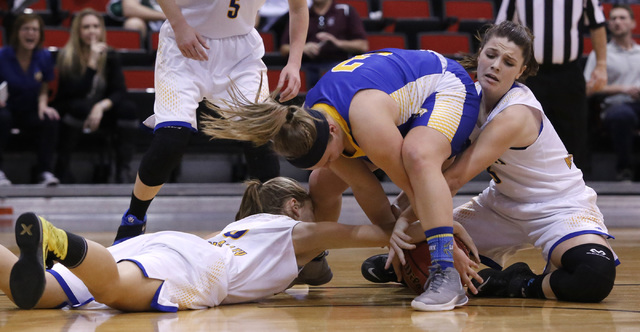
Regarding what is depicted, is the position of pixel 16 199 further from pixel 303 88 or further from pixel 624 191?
pixel 624 191

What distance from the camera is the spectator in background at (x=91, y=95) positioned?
601 centimetres

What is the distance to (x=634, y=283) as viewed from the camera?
3.03 m

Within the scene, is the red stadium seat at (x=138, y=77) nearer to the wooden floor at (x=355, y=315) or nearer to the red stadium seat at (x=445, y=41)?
the red stadium seat at (x=445, y=41)

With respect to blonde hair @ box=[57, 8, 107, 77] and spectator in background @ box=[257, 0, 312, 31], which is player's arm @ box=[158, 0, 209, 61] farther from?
spectator in background @ box=[257, 0, 312, 31]

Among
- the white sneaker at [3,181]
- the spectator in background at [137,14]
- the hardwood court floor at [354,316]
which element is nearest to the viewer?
the hardwood court floor at [354,316]

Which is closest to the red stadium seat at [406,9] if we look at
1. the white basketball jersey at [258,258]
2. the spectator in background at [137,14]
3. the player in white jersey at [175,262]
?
the spectator in background at [137,14]

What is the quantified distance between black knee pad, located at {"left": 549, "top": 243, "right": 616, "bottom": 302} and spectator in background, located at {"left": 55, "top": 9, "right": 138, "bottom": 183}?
4138 mm

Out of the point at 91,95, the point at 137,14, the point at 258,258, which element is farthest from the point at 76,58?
the point at 258,258

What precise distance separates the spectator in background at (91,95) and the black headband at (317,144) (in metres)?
3.82

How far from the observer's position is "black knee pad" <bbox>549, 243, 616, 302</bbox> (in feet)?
8.50

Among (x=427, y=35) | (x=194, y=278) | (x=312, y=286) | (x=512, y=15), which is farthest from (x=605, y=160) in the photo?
(x=194, y=278)

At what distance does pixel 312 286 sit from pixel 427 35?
4.53 metres

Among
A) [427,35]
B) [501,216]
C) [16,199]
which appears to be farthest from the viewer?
[427,35]

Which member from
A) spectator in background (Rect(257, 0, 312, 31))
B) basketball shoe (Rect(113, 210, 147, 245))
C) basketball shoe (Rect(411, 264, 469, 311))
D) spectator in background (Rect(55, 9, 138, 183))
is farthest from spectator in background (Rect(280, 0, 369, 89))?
basketball shoe (Rect(411, 264, 469, 311))
